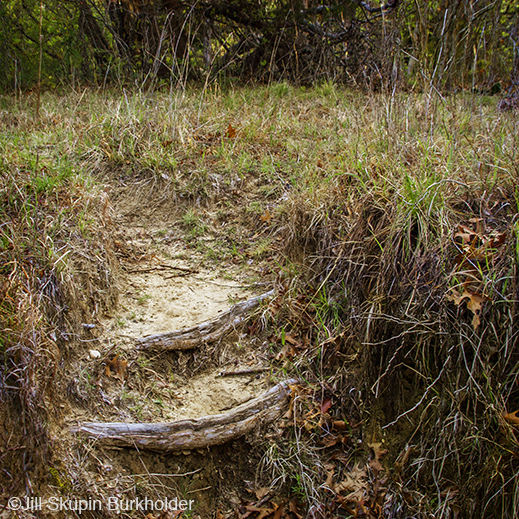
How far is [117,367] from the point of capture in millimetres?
2627

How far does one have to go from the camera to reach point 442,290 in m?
2.32

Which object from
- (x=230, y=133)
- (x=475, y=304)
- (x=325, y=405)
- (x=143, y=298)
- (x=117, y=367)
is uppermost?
(x=230, y=133)

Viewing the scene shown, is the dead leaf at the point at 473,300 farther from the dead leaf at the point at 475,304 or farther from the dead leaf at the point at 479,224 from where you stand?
the dead leaf at the point at 479,224

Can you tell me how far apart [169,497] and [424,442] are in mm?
1495

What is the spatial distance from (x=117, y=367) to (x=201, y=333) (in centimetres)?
60

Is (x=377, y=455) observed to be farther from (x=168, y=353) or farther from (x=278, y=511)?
(x=168, y=353)

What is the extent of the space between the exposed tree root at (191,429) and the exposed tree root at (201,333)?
0.54 meters

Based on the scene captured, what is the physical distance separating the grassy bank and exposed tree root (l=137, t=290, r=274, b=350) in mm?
256

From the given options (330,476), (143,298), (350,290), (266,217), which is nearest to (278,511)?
(330,476)

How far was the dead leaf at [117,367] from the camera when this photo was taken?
2.61 metres

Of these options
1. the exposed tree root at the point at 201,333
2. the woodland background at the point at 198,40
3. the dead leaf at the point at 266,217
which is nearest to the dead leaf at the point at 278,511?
the exposed tree root at the point at 201,333

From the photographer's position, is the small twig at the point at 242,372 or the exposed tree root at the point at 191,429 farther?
the small twig at the point at 242,372

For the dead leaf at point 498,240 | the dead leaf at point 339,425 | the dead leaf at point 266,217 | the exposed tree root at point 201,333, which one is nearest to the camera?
the dead leaf at point 498,240

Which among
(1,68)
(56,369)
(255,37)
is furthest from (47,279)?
(255,37)
